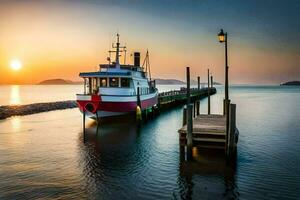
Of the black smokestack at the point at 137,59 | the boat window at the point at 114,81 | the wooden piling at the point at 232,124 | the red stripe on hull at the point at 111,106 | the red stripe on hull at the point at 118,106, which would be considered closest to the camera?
the wooden piling at the point at 232,124

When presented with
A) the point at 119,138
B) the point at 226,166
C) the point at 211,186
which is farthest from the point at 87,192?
the point at 119,138

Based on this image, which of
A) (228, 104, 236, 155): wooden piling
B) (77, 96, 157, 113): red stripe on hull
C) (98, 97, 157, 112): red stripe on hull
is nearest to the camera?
(228, 104, 236, 155): wooden piling

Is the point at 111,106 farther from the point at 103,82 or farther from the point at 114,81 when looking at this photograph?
the point at 103,82

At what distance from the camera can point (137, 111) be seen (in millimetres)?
30188

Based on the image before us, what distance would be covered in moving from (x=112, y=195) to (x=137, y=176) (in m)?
2.39

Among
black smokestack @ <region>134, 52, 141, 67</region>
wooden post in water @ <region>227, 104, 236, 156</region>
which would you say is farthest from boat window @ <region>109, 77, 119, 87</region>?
wooden post in water @ <region>227, 104, 236, 156</region>

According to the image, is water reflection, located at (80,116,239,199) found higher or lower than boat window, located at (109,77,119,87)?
lower

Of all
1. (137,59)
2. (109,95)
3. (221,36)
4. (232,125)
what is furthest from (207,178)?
(137,59)

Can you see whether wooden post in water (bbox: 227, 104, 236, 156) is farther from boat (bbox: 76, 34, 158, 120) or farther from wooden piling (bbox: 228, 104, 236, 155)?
boat (bbox: 76, 34, 158, 120)

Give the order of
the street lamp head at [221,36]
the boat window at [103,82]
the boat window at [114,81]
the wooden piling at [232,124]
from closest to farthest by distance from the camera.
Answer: the wooden piling at [232,124], the street lamp head at [221,36], the boat window at [114,81], the boat window at [103,82]

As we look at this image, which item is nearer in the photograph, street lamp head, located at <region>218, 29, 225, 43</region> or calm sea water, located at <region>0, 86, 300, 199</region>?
calm sea water, located at <region>0, 86, 300, 199</region>

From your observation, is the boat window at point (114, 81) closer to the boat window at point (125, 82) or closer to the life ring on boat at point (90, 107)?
the boat window at point (125, 82)

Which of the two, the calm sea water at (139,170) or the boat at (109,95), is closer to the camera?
the calm sea water at (139,170)

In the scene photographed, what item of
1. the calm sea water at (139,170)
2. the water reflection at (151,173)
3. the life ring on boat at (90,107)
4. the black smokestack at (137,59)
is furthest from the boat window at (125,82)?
the black smokestack at (137,59)
